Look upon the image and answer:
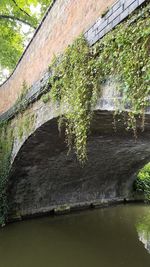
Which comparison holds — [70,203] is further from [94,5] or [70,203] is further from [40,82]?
[94,5]

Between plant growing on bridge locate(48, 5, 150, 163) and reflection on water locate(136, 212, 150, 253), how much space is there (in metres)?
4.34

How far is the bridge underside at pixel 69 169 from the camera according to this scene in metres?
7.55

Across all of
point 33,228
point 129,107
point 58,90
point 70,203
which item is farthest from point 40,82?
point 70,203

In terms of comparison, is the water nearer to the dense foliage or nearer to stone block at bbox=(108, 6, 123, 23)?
the dense foliage

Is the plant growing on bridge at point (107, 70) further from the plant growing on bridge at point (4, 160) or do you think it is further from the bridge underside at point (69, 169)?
the plant growing on bridge at point (4, 160)

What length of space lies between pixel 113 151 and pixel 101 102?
6090 millimetres

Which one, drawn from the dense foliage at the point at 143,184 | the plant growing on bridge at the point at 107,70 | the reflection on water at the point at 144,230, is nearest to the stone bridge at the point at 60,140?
the plant growing on bridge at the point at 107,70

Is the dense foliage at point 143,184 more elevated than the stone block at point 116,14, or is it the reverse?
the stone block at point 116,14

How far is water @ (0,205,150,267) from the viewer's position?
21.1 feet

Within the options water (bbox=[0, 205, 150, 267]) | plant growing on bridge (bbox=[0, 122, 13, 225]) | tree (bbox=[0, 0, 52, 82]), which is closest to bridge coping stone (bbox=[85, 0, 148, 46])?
water (bbox=[0, 205, 150, 267])

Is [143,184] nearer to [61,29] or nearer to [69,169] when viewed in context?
[69,169]

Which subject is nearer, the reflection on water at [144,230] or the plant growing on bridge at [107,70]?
the plant growing on bridge at [107,70]

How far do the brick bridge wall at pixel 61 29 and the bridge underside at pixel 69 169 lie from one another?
138 centimetres

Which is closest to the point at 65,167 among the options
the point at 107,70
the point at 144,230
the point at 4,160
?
the point at 4,160
